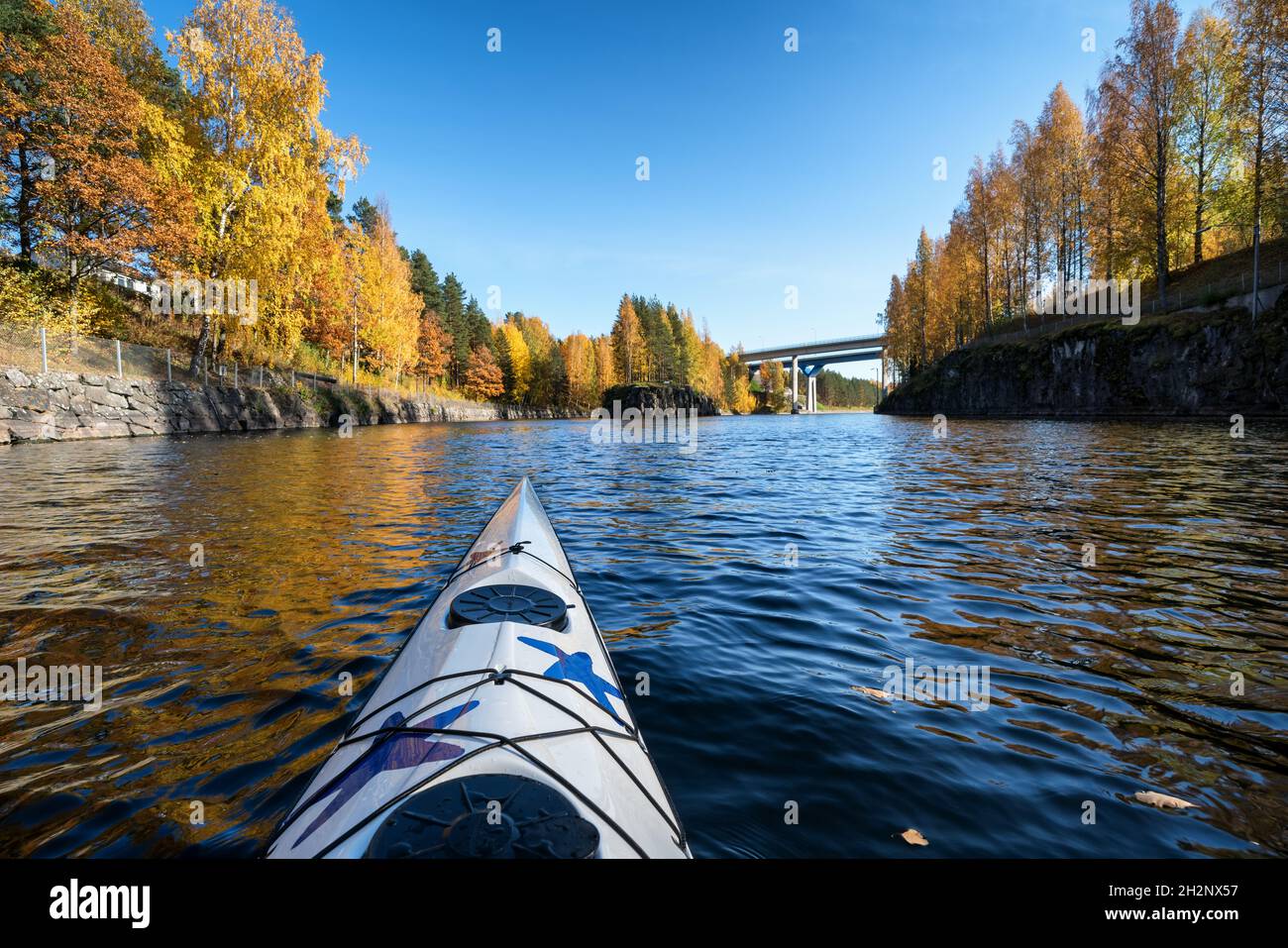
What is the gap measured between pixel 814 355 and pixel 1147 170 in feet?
259

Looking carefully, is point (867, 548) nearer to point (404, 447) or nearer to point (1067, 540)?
point (1067, 540)

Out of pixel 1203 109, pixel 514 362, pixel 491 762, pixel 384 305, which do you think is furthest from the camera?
pixel 514 362

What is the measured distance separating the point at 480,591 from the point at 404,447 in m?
20.4

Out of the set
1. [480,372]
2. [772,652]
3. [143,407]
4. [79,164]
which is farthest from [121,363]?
[480,372]

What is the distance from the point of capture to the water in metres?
2.60

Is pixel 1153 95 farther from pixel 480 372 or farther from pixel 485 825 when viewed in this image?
pixel 480 372

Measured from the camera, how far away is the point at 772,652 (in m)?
4.45

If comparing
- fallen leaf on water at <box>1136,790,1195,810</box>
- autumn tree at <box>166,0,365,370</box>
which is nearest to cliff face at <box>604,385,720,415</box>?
autumn tree at <box>166,0,365,370</box>

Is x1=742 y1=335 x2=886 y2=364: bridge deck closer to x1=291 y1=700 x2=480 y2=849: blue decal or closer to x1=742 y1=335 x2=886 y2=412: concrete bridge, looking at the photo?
x1=742 y1=335 x2=886 y2=412: concrete bridge

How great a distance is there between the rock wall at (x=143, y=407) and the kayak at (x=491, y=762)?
2513 cm

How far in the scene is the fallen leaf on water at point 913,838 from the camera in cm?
241

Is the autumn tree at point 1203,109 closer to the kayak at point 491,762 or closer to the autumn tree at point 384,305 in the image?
the kayak at point 491,762

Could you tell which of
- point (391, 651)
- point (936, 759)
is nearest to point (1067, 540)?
point (936, 759)

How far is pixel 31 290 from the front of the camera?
20.1 metres
